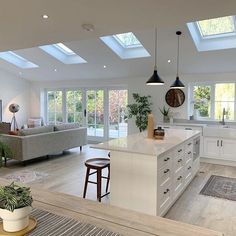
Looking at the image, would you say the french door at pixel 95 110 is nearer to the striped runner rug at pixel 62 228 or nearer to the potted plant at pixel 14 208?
the striped runner rug at pixel 62 228

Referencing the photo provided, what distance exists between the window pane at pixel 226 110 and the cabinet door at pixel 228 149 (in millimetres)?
989

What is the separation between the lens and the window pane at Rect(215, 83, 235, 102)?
6.34 meters

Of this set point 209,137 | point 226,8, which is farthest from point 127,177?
point 209,137

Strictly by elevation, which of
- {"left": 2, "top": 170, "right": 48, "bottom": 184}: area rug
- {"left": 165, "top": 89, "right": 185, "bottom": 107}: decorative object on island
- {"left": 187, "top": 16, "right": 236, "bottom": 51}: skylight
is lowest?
{"left": 2, "top": 170, "right": 48, "bottom": 184}: area rug

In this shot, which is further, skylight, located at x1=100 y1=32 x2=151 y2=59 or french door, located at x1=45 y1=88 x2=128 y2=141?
french door, located at x1=45 y1=88 x2=128 y2=141

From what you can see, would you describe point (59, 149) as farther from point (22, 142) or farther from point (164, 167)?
point (164, 167)

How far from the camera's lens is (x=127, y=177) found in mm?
3037

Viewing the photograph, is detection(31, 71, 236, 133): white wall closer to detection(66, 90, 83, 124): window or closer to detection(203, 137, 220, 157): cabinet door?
detection(66, 90, 83, 124): window

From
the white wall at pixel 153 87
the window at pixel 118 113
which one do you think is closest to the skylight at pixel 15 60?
the white wall at pixel 153 87

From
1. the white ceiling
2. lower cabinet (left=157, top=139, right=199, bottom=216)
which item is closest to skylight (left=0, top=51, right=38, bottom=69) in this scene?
the white ceiling

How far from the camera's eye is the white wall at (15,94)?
9.16 meters

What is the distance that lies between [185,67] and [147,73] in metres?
1.19

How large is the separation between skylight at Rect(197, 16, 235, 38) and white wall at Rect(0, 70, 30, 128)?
7.22 meters

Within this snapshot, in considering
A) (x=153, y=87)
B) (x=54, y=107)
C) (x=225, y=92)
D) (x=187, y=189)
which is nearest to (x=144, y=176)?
(x=187, y=189)
